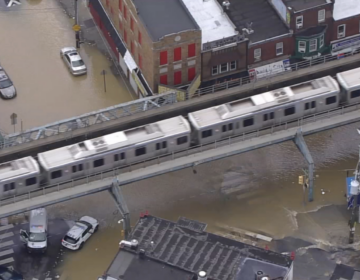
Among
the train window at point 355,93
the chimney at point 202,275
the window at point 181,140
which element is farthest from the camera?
the train window at point 355,93

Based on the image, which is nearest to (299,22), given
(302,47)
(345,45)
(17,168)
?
(302,47)

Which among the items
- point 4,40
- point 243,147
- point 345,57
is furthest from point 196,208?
point 4,40

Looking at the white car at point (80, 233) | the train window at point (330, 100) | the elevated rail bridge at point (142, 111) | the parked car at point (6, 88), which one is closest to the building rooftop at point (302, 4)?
the elevated rail bridge at point (142, 111)

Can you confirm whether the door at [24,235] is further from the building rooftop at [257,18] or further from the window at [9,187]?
the building rooftop at [257,18]

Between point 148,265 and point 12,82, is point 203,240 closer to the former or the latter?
point 148,265

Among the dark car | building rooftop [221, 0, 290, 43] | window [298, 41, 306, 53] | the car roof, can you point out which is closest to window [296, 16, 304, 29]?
building rooftop [221, 0, 290, 43]

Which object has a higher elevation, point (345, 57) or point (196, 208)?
point (345, 57)

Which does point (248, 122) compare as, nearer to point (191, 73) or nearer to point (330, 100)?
point (330, 100)
